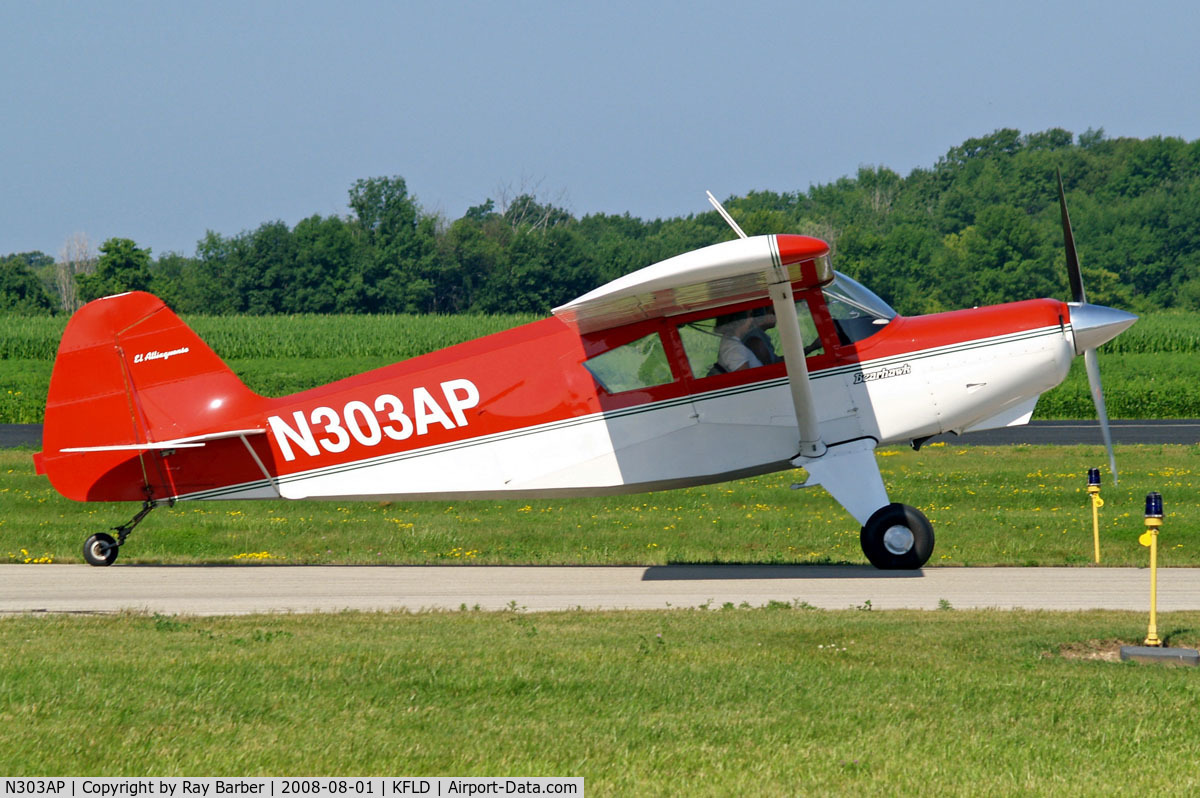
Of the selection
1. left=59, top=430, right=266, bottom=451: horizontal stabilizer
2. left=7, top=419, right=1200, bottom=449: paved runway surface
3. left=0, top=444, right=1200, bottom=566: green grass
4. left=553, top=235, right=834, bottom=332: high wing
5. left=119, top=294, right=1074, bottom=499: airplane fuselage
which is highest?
left=553, top=235, right=834, bottom=332: high wing

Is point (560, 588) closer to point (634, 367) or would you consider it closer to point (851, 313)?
point (634, 367)

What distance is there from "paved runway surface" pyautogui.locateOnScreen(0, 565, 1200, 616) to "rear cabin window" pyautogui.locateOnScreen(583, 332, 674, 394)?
6.24 feet

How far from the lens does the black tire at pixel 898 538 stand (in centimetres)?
1188

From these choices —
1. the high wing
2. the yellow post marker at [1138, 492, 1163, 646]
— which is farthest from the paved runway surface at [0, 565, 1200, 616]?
the high wing

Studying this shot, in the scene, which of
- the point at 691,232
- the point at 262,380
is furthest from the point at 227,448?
the point at 691,232

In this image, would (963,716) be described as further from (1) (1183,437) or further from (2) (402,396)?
(1) (1183,437)

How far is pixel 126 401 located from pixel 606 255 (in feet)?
256

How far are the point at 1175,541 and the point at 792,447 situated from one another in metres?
5.17

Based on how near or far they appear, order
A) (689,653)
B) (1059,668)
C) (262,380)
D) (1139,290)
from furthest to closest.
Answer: (1139,290) < (262,380) < (689,653) < (1059,668)

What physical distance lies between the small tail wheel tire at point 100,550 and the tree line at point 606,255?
65.4 metres

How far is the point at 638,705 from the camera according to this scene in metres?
6.37

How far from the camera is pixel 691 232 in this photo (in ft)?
372

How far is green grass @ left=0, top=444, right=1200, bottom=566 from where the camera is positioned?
46.0 ft

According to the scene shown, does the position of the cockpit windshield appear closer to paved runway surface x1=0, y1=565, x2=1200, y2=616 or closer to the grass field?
paved runway surface x1=0, y1=565, x2=1200, y2=616
